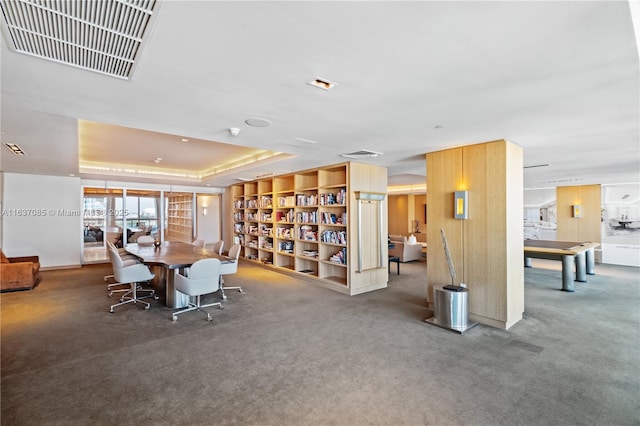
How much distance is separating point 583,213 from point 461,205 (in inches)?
327

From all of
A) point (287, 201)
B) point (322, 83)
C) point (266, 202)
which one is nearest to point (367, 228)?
point (287, 201)

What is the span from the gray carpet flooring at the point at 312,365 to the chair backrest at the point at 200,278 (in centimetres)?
45

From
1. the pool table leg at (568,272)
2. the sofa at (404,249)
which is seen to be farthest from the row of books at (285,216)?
the pool table leg at (568,272)

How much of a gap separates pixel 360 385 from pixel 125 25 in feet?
10.2

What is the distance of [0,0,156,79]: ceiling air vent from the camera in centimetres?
144

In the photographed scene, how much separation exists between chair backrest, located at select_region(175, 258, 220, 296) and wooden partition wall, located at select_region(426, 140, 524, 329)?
3.49 meters

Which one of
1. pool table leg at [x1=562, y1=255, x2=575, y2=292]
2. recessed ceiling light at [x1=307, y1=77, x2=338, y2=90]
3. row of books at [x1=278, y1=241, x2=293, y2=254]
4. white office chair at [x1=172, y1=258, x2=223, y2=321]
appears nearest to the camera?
recessed ceiling light at [x1=307, y1=77, x2=338, y2=90]

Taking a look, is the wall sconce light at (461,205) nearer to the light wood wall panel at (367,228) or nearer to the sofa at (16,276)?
the light wood wall panel at (367,228)

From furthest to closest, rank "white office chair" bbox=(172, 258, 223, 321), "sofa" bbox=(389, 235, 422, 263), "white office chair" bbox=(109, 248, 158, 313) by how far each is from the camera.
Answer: "sofa" bbox=(389, 235, 422, 263) < "white office chair" bbox=(109, 248, 158, 313) < "white office chair" bbox=(172, 258, 223, 321)

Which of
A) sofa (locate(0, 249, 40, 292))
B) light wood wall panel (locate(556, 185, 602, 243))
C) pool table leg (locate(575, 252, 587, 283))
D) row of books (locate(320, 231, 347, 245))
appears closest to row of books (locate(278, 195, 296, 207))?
row of books (locate(320, 231, 347, 245))

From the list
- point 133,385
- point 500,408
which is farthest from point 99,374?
point 500,408

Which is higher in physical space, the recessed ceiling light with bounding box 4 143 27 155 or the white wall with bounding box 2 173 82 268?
the recessed ceiling light with bounding box 4 143 27 155

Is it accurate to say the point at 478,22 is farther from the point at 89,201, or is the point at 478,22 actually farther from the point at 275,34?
the point at 89,201

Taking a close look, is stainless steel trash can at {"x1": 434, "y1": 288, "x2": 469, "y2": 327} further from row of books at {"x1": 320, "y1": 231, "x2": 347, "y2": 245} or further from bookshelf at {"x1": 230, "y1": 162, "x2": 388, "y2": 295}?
row of books at {"x1": 320, "y1": 231, "x2": 347, "y2": 245}
